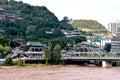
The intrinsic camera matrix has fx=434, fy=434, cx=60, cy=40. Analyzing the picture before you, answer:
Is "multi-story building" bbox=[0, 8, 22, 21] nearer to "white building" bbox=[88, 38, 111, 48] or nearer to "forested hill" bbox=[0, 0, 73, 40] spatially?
"forested hill" bbox=[0, 0, 73, 40]

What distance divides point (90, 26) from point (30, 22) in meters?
65.3

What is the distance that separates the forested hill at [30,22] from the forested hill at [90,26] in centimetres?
3173

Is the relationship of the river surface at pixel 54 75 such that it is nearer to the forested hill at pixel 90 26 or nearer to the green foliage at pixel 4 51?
the green foliage at pixel 4 51

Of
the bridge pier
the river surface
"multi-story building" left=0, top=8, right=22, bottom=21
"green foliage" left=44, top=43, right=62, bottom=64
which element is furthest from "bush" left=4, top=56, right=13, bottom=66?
"multi-story building" left=0, top=8, right=22, bottom=21

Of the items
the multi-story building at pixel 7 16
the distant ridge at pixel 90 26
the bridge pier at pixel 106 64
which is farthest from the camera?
the distant ridge at pixel 90 26

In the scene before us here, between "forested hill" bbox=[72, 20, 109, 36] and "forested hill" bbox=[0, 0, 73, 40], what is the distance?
31.7 meters

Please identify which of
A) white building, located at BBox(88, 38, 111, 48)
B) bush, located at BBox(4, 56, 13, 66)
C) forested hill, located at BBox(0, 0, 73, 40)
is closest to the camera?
bush, located at BBox(4, 56, 13, 66)

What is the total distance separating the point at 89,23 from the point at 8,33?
93.7 meters

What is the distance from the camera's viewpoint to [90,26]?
189125 millimetres

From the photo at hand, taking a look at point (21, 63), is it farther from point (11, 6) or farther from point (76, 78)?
point (11, 6)

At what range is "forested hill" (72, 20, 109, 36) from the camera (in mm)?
182625

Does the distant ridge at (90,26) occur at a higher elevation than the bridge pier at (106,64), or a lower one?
higher

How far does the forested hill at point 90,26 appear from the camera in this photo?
18262cm

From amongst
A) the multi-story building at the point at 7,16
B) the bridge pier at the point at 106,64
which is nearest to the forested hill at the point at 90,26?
the multi-story building at the point at 7,16
